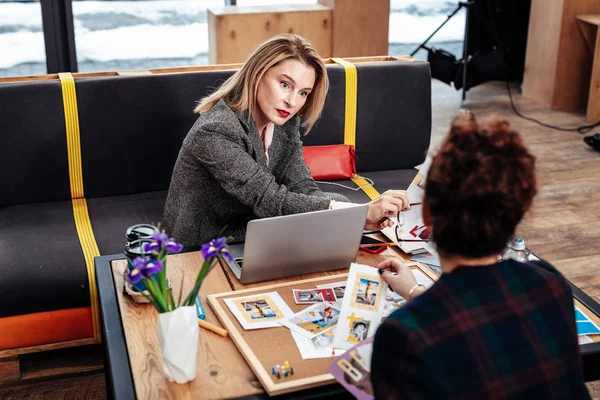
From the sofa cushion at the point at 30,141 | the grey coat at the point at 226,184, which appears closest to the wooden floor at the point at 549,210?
the grey coat at the point at 226,184

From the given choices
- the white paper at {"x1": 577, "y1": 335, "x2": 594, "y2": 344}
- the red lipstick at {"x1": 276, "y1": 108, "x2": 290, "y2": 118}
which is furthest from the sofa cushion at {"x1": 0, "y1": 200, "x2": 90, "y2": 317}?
the white paper at {"x1": 577, "y1": 335, "x2": 594, "y2": 344}

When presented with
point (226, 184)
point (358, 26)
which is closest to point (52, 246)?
point (226, 184)

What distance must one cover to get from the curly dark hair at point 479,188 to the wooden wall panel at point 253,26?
374cm

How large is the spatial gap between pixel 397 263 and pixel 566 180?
9.90ft

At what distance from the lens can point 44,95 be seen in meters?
2.91

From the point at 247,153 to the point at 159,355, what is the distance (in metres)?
0.85

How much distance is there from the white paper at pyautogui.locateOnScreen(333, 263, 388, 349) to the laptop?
147mm

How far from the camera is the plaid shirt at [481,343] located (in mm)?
1130

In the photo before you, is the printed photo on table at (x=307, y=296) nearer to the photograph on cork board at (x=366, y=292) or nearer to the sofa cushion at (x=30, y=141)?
the photograph on cork board at (x=366, y=292)

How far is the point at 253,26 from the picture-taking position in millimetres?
4840

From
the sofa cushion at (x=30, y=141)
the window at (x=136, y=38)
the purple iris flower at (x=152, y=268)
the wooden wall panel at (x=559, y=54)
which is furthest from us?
the window at (x=136, y=38)

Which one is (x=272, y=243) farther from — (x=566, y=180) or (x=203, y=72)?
(x=566, y=180)

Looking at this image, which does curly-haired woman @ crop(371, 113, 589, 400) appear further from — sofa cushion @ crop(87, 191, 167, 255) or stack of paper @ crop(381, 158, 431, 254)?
sofa cushion @ crop(87, 191, 167, 255)

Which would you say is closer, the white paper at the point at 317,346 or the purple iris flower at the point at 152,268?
the purple iris flower at the point at 152,268
